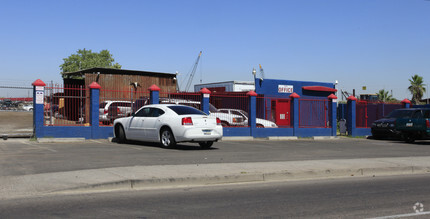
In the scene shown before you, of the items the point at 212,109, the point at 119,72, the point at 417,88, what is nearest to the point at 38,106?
the point at 212,109

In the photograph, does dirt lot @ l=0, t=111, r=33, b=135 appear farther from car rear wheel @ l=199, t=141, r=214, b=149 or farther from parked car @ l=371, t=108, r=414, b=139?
parked car @ l=371, t=108, r=414, b=139

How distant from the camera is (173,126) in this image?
15102 millimetres

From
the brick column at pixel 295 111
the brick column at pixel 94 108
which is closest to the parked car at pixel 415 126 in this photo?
the brick column at pixel 295 111

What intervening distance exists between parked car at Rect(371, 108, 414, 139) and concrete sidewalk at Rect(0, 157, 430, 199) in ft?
38.1

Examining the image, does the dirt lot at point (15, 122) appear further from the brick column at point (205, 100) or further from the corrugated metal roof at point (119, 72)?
the corrugated metal roof at point (119, 72)

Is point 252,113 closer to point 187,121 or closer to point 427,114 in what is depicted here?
point 187,121

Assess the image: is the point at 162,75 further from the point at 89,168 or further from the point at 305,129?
the point at 89,168

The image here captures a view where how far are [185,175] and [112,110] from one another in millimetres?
11686

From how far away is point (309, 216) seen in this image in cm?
619

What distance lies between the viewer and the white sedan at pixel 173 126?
14.9 metres

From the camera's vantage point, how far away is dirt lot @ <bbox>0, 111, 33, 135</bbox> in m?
19.6

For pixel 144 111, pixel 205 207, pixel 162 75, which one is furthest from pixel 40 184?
pixel 162 75

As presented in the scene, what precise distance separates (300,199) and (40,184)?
182 inches

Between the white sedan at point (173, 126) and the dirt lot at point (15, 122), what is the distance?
6.24 meters
